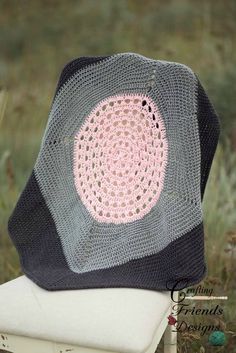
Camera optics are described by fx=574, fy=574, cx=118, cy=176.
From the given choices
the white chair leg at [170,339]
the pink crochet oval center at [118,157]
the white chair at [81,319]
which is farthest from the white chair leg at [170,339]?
the pink crochet oval center at [118,157]

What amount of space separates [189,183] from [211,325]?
54 centimetres

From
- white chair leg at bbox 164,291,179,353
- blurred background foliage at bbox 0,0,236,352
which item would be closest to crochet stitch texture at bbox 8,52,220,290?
white chair leg at bbox 164,291,179,353

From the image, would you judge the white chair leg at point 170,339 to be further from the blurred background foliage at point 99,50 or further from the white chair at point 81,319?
the blurred background foliage at point 99,50

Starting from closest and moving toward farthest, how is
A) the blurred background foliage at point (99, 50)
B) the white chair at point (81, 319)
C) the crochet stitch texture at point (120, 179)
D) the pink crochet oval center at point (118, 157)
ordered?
the white chair at point (81, 319) < the crochet stitch texture at point (120, 179) < the pink crochet oval center at point (118, 157) < the blurred background foliage at point (99, 50)

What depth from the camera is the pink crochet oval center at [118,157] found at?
146cm

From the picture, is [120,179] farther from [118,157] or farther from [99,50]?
[99,50]

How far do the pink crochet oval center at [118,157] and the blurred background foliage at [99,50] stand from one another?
35.3 inches

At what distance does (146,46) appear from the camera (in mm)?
2734

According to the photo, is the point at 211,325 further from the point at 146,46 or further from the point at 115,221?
the point at 146,46

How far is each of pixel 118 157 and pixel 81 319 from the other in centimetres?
51

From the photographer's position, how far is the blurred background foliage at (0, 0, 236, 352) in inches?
95.7

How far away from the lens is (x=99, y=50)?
280cm

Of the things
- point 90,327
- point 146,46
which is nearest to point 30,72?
point 146,46

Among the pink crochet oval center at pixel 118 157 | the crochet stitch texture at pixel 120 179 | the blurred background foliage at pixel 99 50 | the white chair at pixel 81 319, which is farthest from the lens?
the blurred background foliage at pixel 99 50
